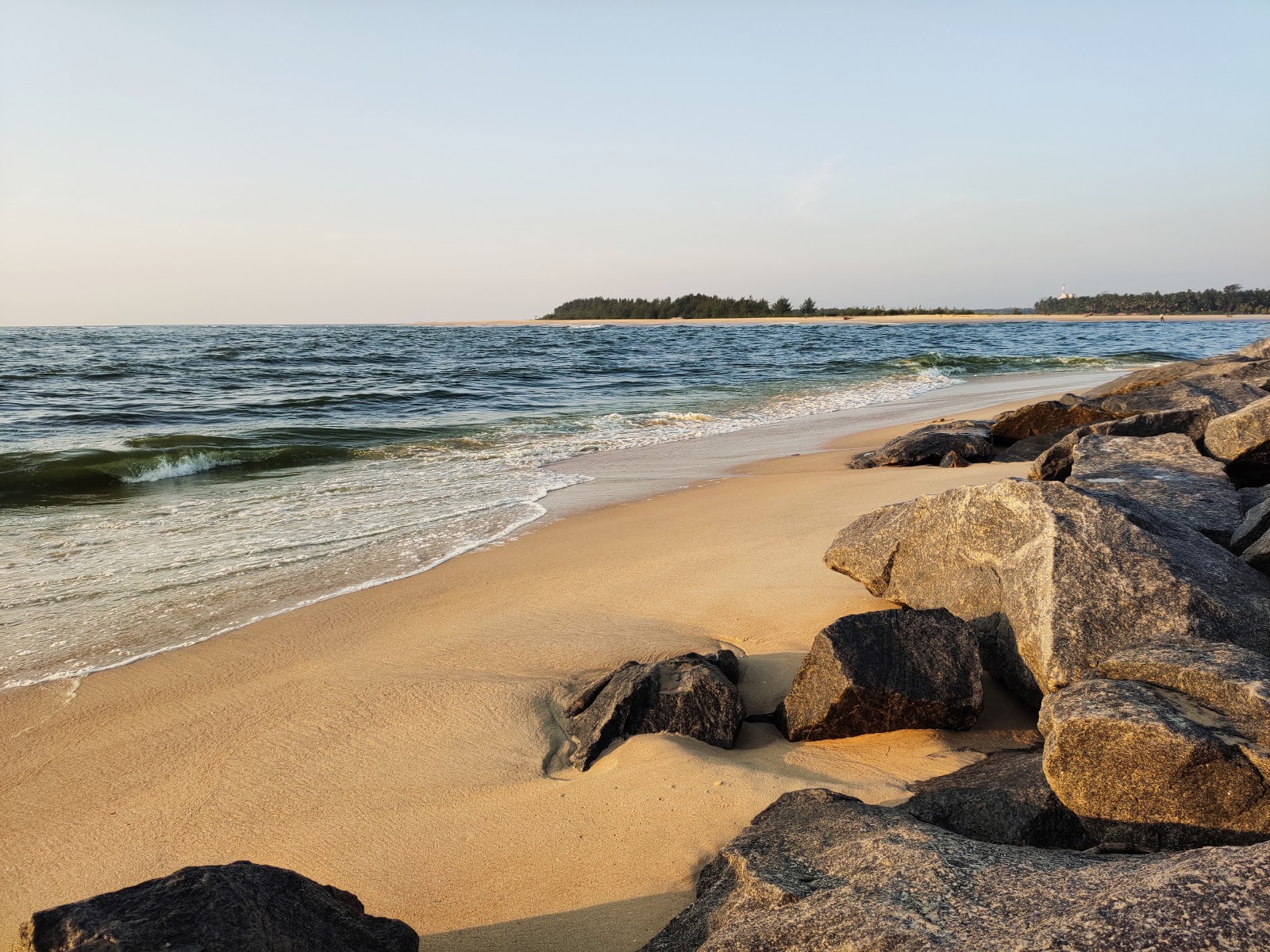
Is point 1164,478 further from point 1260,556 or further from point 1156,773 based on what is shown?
point 1156,773

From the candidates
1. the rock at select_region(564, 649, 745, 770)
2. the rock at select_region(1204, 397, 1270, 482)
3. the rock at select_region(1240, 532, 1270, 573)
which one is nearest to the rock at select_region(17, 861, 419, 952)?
the rock at select_region(564, 649, 745, 770)

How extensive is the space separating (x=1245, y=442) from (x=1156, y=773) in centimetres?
429

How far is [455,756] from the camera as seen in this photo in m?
3.15

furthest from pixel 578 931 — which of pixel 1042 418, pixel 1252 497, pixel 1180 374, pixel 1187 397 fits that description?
pixel 1180 374

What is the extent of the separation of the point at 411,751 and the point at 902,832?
6.35 ft

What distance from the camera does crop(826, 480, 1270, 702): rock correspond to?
301 centimetres

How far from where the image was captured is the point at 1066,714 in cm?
224

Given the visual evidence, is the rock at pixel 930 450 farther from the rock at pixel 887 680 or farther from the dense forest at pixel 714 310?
the dense forest at pixel 714 310

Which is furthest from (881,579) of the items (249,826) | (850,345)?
(850,345)

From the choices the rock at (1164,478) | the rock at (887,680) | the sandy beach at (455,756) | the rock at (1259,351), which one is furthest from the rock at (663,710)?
the rock at (1259,351)

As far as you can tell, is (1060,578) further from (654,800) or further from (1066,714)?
(654,800)

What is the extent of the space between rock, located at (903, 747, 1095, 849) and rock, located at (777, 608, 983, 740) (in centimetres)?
47

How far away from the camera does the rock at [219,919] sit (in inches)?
63.0

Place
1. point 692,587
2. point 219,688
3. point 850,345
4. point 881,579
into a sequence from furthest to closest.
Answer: point 850,345 → point 692,587 → point 881,579 → point 219,688
